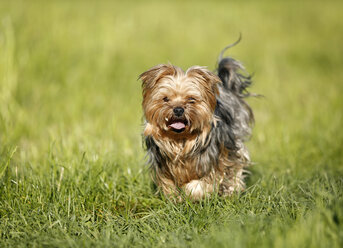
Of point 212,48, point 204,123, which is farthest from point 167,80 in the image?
point 212,48

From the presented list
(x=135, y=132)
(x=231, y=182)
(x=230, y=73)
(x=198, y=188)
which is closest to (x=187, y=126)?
(x=198, y=188)

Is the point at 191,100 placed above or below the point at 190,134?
above

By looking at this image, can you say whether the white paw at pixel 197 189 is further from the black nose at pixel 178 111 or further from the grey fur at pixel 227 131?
the black nose at pixel 178 111

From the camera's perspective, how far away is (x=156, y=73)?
372 centimetres

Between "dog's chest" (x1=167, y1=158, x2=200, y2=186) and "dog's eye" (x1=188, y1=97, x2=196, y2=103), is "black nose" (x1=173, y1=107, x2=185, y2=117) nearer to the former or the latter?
"dog's eye" (x1=188, y1=97, x2=196, y2=103)

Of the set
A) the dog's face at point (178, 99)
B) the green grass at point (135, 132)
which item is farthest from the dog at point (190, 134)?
the green grass at point (135, 132)

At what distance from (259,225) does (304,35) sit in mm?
11716

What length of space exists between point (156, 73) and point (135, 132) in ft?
9.66

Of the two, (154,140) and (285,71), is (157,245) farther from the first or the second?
(285,71)

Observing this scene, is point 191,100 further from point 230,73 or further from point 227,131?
point 230,73

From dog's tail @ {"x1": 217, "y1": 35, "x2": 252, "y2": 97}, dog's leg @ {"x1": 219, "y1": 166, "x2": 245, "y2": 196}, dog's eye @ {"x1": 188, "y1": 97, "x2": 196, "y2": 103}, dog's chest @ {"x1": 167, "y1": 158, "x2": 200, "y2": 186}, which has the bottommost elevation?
dog's leg @ {"x1": 219, "y1": 166, "x2": 245, "y2": 196}

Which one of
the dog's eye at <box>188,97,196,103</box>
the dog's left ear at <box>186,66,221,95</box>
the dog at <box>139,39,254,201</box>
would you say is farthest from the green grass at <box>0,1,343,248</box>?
the dog's left ear at <box>186,66,221,95</box>

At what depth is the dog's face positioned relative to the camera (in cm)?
368

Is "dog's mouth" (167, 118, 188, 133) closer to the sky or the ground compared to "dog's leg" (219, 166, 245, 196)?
closer to the sky
